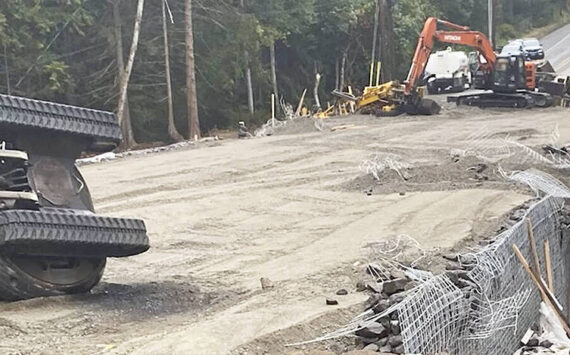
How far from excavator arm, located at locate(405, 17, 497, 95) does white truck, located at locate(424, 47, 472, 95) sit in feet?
30.6

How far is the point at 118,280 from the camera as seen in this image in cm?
963

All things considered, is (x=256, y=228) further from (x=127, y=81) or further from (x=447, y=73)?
(x=447, y=73)

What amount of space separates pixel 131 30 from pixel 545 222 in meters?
27.8

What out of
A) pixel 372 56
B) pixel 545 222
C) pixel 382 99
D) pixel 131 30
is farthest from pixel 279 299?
pixel 372 56

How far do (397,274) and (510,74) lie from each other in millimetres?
22120

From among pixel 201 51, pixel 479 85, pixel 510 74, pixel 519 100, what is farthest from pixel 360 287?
pixel 201 51

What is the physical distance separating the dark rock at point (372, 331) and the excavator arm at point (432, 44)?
22.2m

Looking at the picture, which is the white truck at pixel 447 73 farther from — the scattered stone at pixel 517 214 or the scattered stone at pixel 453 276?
the scattered stone at pixel 453 276

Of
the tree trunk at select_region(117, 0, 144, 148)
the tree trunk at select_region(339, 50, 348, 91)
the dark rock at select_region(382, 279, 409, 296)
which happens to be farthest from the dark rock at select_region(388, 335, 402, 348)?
the tree trunk at select_region(339, 50, 348, 91)

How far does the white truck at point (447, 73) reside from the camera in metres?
40.2

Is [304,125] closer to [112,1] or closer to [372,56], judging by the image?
[112,1]

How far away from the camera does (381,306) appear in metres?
6.92

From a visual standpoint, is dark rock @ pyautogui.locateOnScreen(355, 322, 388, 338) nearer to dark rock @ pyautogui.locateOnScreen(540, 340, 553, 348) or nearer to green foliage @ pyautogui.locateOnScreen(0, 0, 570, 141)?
dark rock @ pyautogui.locateOnScreen(540, 340, 553, 348)

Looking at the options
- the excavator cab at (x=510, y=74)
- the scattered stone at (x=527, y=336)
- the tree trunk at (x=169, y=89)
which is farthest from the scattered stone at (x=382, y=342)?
the tree trunk at (x=169, y=89)
